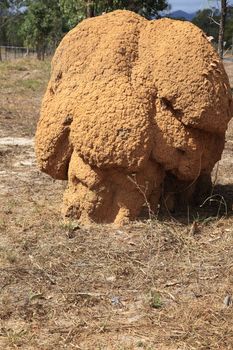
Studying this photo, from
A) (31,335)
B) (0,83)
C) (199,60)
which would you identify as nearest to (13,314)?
(31,335)

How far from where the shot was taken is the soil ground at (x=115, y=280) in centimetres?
320

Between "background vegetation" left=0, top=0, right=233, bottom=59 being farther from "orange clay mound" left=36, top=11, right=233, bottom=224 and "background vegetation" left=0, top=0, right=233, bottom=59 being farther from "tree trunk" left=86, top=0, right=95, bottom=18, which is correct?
"orange clay mound" left=36, top=11, right=233, bottom=224

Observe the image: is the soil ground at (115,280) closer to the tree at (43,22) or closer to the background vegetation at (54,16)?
the background vegetation at (54,16)

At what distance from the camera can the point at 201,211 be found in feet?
17.2

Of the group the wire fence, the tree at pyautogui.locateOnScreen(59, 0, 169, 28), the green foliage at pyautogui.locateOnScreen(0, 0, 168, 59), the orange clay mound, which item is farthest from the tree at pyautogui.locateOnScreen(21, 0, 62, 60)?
the orange clay mound

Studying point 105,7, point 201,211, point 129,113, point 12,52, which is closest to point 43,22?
point 12,52

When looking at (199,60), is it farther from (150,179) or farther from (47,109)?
(47,109)

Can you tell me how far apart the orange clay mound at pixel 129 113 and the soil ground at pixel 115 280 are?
331 millimetres

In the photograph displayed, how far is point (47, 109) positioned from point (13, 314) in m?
2.05

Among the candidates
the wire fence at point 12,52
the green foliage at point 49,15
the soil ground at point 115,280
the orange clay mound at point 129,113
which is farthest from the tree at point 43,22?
the soil ground at point 115,280

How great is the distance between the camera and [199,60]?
15.1ft

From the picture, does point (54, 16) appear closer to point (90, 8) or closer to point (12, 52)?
point (12, 52)

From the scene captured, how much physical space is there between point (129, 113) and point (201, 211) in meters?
1.24

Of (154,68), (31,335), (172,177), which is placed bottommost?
(31,335)
